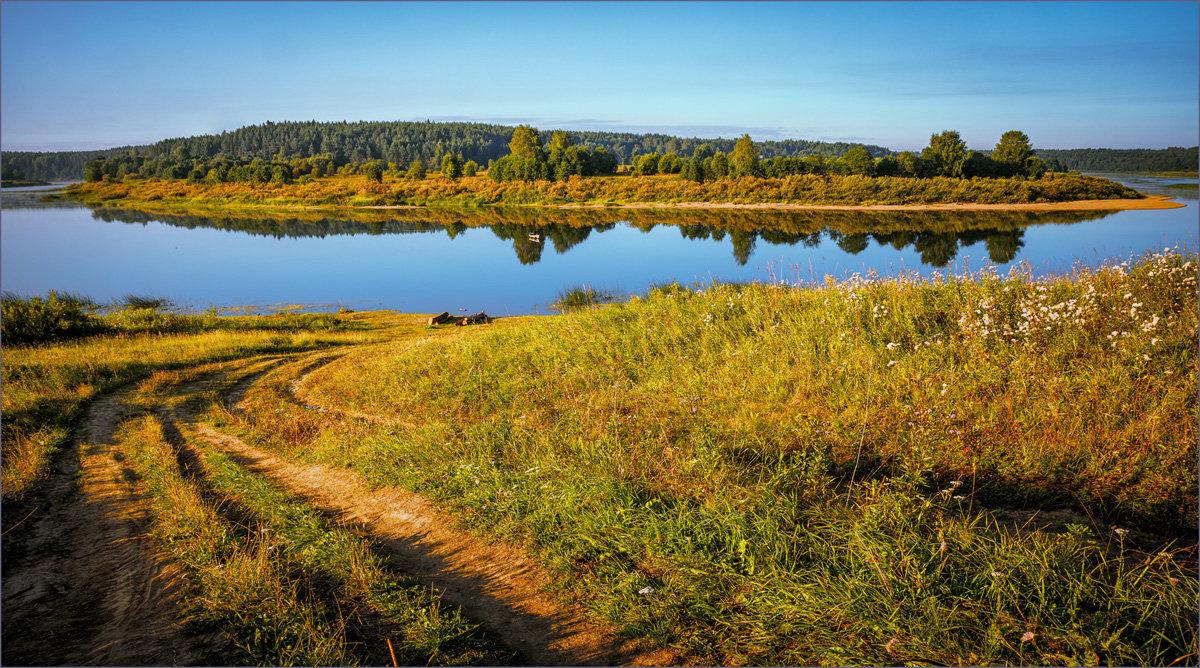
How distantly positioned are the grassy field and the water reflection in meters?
27.7

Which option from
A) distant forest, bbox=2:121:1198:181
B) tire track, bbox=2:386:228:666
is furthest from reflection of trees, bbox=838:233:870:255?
distant forest, bbox=2:121:1198:181

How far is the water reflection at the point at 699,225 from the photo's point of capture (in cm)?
4484

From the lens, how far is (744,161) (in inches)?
3413

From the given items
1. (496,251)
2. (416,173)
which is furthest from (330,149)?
(496,251)

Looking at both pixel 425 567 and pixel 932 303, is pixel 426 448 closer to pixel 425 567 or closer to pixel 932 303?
pixel 425 567

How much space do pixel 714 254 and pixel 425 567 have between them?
43.0 metres

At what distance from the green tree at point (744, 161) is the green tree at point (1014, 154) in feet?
98.5

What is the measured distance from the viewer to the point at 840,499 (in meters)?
4.79

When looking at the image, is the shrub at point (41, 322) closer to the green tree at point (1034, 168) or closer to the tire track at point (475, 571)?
the tire track at point (475, 571)

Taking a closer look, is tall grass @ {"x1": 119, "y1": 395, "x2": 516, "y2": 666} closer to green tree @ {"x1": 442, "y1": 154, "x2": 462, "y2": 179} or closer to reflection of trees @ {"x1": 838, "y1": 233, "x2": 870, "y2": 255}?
reflection of trees @ {"x1": 838, "y1": 233, "x2": 870, "y2": 255}

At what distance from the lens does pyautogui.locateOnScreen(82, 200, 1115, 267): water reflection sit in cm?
4484

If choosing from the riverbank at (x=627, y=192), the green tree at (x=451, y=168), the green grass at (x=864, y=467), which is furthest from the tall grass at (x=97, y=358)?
the green tree at (x=451, y=168)

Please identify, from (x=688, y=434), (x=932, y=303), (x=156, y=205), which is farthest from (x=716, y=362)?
(x=156, y=205)

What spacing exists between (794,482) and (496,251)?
2062 inches
